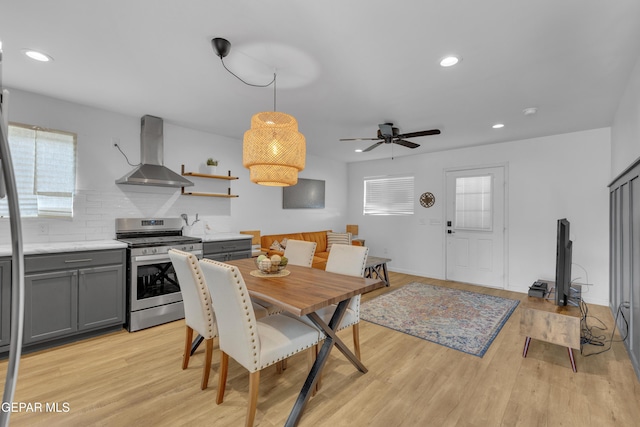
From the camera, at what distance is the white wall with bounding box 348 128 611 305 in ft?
14.1

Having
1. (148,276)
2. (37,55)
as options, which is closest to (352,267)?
(148,276)

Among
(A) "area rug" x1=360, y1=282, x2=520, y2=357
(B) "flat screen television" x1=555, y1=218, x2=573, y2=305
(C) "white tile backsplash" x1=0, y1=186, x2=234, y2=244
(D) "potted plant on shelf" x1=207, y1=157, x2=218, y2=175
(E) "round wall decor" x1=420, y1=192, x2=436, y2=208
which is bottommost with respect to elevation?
(A) "area rug" x1=360, y1=282, x2=520, y2=357

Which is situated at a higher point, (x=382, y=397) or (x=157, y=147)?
(x=157, y=147)

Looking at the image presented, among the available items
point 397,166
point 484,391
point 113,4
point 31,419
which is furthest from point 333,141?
point 31,419

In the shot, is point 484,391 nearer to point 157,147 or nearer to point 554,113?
point 554,113

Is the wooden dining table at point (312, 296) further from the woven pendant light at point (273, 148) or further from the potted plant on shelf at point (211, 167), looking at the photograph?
the potted plant on shelf at point (211, 167)

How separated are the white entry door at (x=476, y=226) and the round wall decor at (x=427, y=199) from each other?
292mm

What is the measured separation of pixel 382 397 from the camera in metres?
2.19

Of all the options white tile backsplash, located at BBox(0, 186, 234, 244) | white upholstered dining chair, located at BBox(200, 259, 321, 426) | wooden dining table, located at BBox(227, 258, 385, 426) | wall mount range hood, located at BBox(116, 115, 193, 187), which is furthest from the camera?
wall mount range hood, located at BBox(116, 115, 193, 187)

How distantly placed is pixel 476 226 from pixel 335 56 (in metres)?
4.17

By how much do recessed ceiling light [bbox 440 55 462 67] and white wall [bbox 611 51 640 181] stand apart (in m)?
1.41

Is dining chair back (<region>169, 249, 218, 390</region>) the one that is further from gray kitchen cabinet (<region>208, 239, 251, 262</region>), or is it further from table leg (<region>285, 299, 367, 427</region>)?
gray kitchen cabinet (<region>208, 239, 251, 262</region>)

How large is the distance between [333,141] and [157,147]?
8.44 feet

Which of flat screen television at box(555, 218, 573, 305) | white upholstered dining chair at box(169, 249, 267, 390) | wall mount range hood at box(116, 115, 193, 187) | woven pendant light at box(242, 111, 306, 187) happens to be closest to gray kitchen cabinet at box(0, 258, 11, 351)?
wall mount range hood at box(116, 115, 193, 187)
